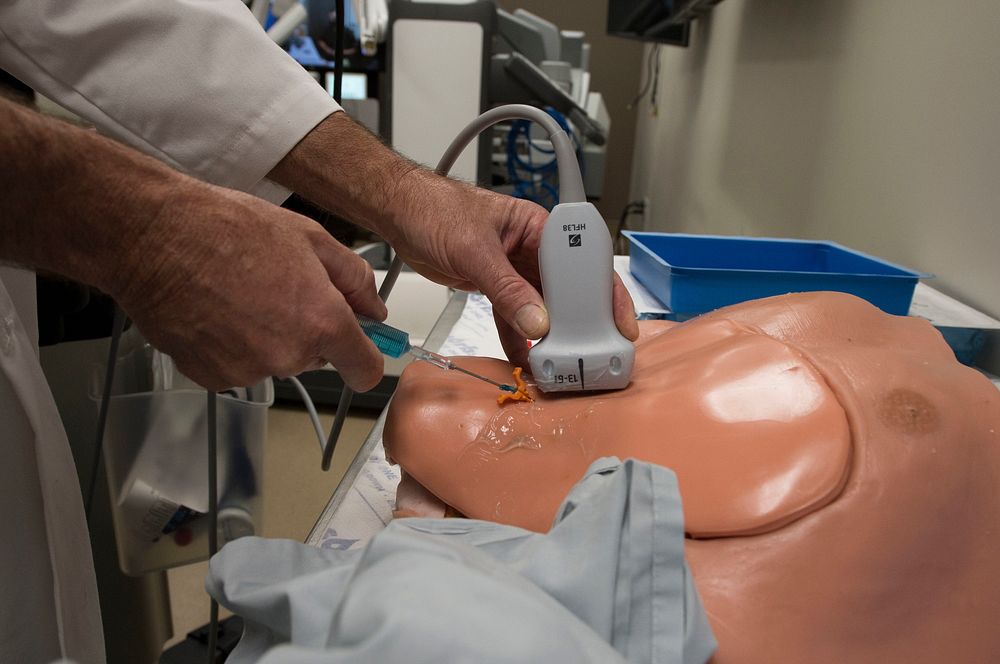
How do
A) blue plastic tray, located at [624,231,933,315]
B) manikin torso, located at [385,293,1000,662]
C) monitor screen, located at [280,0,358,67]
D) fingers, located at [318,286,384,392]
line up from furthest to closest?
1. monitor screen, located at [280,0,358,67]
2. blue plastic tray, located at [624,231,933,315]
3. fingers, located at [318,286,384,392]
4. manikin torso, located at [385,293,1000,662]

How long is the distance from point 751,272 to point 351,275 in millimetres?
645

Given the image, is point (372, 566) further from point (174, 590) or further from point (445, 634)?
point (174, 590)

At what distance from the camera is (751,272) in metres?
1.05

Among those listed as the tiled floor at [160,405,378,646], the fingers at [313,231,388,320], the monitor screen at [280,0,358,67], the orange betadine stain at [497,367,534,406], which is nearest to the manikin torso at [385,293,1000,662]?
the orange betadine stain at [497,367,534,406]

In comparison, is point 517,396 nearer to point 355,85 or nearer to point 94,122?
point 94,122

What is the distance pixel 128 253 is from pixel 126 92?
0.40 meters

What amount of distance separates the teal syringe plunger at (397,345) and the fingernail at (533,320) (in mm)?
69

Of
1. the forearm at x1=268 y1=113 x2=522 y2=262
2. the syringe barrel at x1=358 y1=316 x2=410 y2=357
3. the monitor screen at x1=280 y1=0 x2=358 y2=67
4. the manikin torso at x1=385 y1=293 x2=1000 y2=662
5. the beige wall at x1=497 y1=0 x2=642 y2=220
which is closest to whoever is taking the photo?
the manikin torso at x1=385 y1=293 x2=1000 y2=662

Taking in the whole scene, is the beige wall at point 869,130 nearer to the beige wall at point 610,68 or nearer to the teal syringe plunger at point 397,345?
the teal syringe plunger at point 397,345

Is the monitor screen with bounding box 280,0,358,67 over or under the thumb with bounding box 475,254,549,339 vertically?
over

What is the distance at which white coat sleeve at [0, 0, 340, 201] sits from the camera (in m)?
0.81

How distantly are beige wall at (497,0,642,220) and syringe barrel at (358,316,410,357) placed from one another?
4.50 meters

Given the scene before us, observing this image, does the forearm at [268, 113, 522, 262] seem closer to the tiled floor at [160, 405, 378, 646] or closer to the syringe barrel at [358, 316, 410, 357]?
the syringe barrel at [358, 316, 410, 357]

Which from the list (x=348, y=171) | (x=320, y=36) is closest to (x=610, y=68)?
(x=320, y=36)
